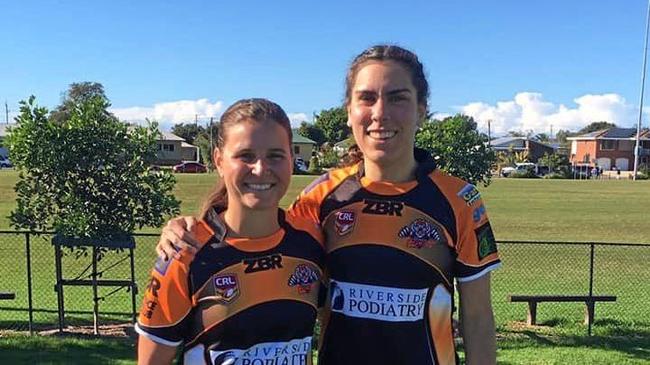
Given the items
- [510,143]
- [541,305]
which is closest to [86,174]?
[541,305]

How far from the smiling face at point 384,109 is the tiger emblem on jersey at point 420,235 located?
262 mm

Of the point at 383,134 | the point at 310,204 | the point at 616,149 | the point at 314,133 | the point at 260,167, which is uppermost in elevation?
the point at 314,133

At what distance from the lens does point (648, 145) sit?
95.1 meters

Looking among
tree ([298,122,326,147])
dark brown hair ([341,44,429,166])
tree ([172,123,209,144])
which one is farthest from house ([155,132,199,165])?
dark brown hair ([341,44,429,166])

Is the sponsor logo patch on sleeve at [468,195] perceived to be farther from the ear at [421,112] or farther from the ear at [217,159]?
the ear at [217,159]

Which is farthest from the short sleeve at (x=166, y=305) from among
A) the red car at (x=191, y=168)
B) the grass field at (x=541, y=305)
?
the red car at (x=191, y=168)

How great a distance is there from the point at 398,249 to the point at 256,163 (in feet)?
2.07

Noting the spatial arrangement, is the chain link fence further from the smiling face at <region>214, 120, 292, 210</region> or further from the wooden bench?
the smiling face at <region>214, 120, 292, 210</region>

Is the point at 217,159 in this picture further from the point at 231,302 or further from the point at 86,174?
the point at 86,174

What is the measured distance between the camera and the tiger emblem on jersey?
242 cm

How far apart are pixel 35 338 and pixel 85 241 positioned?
1.21m

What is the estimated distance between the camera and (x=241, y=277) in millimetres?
2182

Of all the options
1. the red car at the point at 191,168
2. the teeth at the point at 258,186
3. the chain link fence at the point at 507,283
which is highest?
the teeth at the point at 258,186

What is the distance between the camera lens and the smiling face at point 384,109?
237 centimetres
